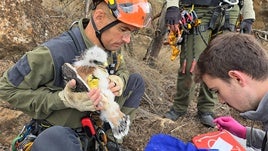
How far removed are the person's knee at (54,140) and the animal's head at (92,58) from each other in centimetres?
43

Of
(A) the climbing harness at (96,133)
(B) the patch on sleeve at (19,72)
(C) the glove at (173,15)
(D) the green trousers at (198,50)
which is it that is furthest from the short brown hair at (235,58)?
(D) the green trousers at (198,50)

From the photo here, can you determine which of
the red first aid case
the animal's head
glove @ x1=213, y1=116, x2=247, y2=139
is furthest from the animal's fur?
glove @ x1=213, y1=116, x2=247, y2=139

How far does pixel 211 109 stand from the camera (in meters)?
4.17

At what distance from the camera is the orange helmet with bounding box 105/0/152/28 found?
8.94ft

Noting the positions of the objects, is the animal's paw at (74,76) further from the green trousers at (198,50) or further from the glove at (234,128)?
the green trousers at (198,50)

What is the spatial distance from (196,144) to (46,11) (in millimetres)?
2978

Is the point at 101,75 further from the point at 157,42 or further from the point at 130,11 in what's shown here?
the point at 157,42

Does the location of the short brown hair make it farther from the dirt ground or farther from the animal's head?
the dirt ground

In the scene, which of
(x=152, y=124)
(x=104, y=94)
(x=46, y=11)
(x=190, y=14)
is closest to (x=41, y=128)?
(x=104, y=94)

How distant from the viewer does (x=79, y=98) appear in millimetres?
2502

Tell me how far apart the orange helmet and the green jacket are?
397 mm

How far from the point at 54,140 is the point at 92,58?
56 centimetres

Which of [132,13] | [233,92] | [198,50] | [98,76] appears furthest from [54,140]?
[198,50]

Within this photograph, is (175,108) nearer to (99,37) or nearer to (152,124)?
(152,124)
